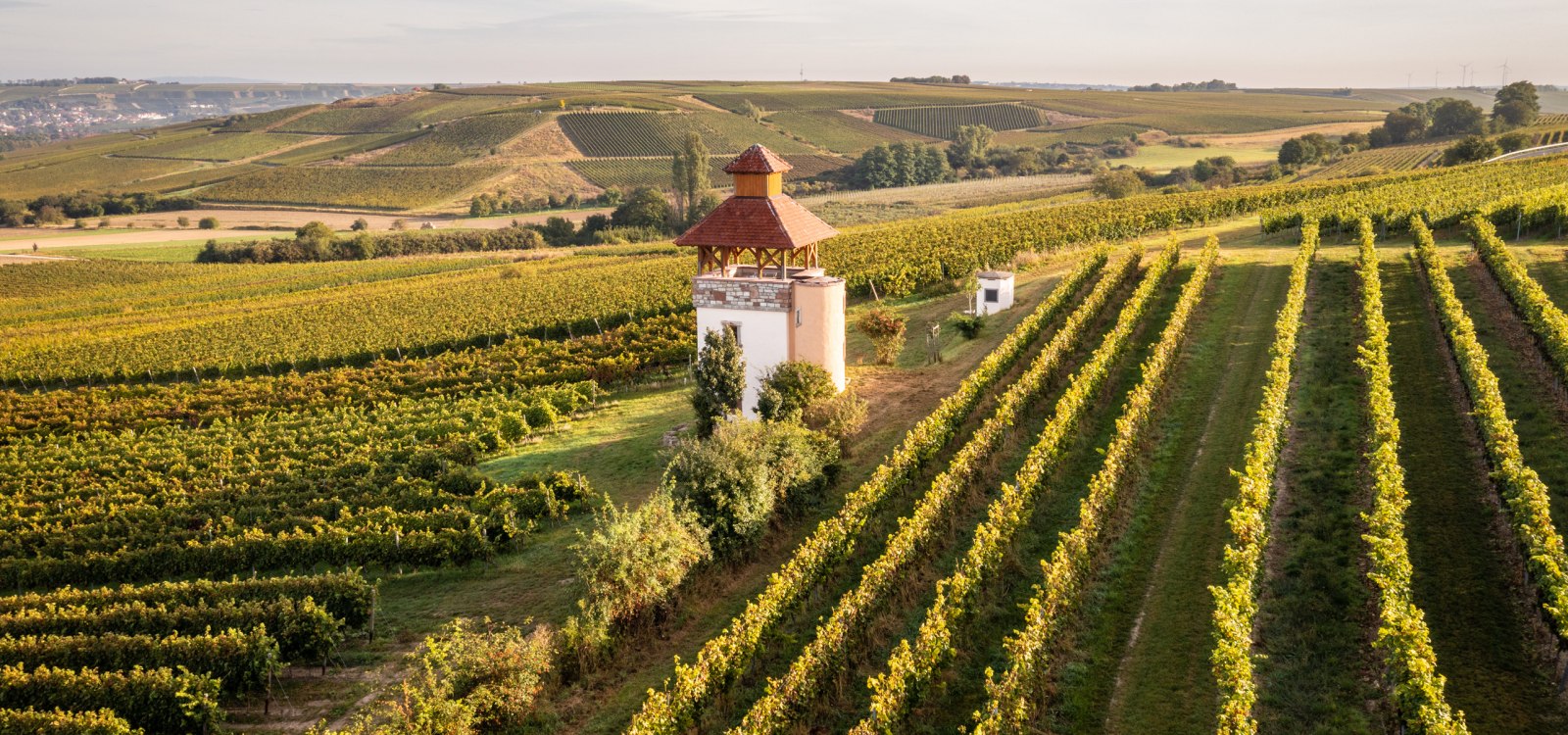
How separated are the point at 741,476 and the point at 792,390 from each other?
25.5ft

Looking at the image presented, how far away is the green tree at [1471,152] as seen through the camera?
84.8 metres

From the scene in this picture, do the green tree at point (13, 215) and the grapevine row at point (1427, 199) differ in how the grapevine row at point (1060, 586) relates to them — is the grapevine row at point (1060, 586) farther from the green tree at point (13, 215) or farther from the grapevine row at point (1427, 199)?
the green tree at point (13, 215)

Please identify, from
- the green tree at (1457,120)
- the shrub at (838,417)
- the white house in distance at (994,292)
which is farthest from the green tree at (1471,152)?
the shrub at (838,417)

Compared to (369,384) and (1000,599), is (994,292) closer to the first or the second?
(1000,599)

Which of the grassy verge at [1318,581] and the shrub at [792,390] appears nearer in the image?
the grassy verge at [1318,581]

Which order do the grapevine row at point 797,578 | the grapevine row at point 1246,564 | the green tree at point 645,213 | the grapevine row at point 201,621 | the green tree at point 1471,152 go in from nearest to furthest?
the grapevine row at point 1246,564, the grapevine row at point 797,578, the grapevine row at point 201,621, the green tree at point 1471,152, the green tree at point 645,213

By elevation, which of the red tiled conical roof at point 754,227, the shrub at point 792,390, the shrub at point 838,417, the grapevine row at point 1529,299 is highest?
the red tiled conical roof at point 754,227

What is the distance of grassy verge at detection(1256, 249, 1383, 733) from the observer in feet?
46.9

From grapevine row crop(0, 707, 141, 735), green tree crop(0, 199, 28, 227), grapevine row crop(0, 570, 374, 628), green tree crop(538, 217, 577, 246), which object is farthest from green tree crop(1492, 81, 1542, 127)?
green tree crop(0, 199, 28, 227)

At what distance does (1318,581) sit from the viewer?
17.2 metres

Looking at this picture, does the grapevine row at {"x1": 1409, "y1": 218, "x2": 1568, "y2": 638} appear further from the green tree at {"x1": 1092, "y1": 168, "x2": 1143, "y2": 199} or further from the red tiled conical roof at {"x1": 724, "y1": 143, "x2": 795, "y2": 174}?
the green tree at {"x1": 1092, "y1": 168, "x2": 1143, "y2": 199}

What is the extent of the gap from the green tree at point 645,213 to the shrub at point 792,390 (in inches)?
3077

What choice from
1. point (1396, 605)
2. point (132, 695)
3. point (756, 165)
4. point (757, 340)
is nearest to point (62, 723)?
point (132, 695)

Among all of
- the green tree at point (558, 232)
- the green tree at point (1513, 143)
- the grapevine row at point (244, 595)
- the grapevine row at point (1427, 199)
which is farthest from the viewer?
the green tree at point (558, 232)
